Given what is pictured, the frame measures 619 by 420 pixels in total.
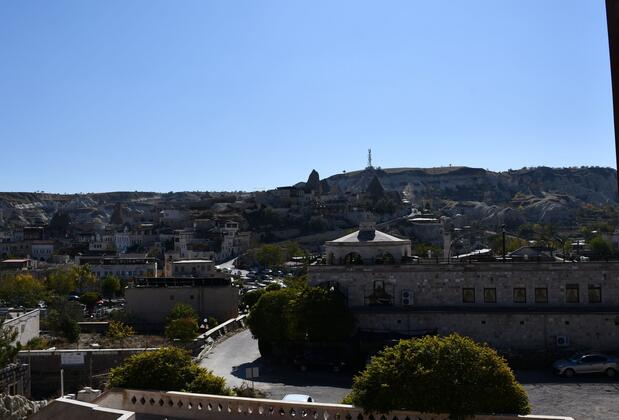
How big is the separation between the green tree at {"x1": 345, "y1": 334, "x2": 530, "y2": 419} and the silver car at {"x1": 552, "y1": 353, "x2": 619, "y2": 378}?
44.5ft

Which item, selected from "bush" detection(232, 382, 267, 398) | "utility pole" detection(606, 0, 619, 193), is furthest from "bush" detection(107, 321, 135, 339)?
"utility pole" detection(606, 0, 619, 193)

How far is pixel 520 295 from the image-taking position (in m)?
28.9

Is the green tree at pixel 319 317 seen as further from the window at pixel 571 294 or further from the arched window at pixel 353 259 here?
the window at pixel 571 294

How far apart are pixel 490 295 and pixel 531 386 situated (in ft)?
18.7

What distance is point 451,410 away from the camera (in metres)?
12.7

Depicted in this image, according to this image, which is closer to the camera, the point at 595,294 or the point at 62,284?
the point at 595,294

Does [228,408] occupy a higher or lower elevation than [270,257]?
lower

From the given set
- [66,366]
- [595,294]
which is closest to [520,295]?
[595,294]

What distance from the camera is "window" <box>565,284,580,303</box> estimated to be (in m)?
28.5

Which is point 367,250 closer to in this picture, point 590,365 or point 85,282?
point 590,365

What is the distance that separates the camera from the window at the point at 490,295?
29.1m

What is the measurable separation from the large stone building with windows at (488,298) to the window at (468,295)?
0.13ft

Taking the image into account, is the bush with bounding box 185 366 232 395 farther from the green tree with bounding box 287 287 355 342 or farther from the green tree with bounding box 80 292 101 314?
the green tree with bounding box 80 292 101 314

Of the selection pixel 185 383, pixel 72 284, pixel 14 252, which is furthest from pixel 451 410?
pixel 14 252
